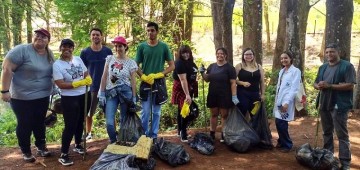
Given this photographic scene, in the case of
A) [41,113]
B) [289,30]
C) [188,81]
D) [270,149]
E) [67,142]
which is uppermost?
[289,30]

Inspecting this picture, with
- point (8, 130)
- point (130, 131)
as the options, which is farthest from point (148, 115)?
point (8, 130)

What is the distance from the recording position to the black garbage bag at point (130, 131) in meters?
4.84

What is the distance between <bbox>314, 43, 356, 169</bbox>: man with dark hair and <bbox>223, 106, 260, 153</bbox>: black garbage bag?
1.13 metres

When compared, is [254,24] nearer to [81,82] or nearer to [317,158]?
[317,158]

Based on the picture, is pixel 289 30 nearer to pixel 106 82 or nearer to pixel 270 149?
pixel 270 149

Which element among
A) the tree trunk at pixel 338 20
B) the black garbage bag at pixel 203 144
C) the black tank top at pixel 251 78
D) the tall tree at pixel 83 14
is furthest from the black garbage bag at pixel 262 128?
the tall tree at pixel 83 14

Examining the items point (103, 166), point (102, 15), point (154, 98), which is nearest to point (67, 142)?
point (103, 166)

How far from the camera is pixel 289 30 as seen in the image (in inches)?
324

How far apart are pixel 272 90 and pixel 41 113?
6531mm

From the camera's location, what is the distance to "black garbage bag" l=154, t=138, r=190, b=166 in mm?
4883

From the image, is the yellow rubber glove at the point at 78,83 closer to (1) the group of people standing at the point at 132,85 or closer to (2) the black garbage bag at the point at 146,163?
(1) the group of people standing at the point at 132,85

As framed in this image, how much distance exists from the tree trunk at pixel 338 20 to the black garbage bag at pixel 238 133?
9.51 ft

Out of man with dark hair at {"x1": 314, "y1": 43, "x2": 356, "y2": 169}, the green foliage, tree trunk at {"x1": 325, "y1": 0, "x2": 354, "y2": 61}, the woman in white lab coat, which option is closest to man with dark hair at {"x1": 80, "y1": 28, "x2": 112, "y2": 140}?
the woman in white lab coat

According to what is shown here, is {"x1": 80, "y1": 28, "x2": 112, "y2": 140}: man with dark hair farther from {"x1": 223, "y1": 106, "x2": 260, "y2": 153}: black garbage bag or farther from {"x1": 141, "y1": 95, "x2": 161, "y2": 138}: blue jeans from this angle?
{"x1": 223, "y1": 106, "x2": 260, "y2": 153}: black garbage bag
